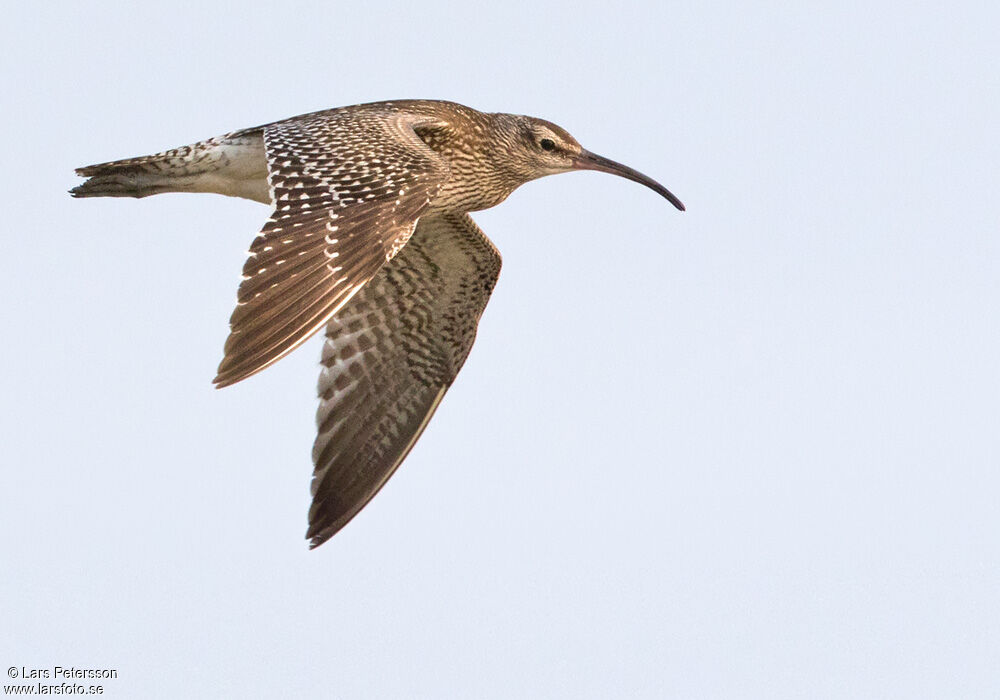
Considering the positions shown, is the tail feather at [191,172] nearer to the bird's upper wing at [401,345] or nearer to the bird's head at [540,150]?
the bird's upper wing at [401,345]

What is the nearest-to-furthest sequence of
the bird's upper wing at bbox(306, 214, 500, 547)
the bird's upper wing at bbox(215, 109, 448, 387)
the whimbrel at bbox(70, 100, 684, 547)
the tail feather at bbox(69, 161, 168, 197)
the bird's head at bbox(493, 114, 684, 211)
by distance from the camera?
1. the bird's upper wing at bbox(215, 109, 448, 387)
2. the whimbrel at bbox(70, 100, 684, 547)
3. the tail feather at bbox(69, 161, 168, 197)
4. the bird's upper wing at bbox(306, 214, 500, 547)
5. the bird's head at bbox(493, 114, 684, 211)

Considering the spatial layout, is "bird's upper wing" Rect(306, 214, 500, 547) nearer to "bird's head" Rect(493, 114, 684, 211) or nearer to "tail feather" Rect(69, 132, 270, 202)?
"bird's head" Rect(493, 114, 684, 211)

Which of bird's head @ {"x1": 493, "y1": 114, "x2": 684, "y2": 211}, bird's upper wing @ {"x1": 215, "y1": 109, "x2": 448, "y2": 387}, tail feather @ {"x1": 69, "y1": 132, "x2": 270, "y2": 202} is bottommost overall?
bird's upper wing @ {"x1": 215, "y1": 109, "x2": 448, "y2": 387}

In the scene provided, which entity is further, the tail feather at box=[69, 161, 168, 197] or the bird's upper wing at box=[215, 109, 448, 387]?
the tail feather at box=[69, 161, 168, 197]

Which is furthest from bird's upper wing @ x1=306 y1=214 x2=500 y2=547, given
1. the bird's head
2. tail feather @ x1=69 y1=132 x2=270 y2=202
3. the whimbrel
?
tail feather @ x1=69 y1=132 x2=270 y2=202

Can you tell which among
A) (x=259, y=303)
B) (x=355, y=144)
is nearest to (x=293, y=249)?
(x=259, y=303)

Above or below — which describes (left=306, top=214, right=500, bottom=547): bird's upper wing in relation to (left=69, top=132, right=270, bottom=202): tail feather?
below

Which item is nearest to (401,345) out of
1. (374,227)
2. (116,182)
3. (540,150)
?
(540,150)

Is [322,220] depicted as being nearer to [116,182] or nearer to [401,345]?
[116,182]
